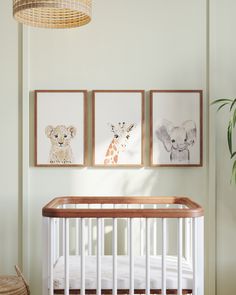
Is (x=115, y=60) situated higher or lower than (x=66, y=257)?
higher

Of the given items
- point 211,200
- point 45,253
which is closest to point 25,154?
point 45,253

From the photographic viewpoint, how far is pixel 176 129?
350cm

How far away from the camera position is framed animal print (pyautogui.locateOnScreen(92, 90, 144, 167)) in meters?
3.49

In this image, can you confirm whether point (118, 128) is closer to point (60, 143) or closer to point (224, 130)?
point (60, 143)

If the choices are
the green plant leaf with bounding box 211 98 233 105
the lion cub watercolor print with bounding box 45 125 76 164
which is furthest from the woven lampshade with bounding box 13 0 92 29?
the green plant leaf with bounding box 211 98 233 105

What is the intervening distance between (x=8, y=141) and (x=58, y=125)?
38cm

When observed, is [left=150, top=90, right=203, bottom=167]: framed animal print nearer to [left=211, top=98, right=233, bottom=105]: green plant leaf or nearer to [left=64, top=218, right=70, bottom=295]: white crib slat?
[left=211, top=98, right=233, bottom=105]: green plant leaf

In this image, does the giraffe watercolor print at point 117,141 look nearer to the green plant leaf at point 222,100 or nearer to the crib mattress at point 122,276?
the green plant leaf at point 222,100

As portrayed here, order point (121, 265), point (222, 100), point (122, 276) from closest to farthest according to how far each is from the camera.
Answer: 1. point (122, 276)
2. point (121, 265)
3. point (222, 100)

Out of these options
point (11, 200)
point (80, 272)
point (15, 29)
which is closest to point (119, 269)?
point (80, 272)

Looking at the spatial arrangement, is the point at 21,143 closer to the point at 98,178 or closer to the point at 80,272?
the point at 98,178

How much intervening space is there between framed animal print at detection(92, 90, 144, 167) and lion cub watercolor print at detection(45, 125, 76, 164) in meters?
0.18

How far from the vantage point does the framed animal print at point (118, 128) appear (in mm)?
3492

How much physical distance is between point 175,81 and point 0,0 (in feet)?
4.53
